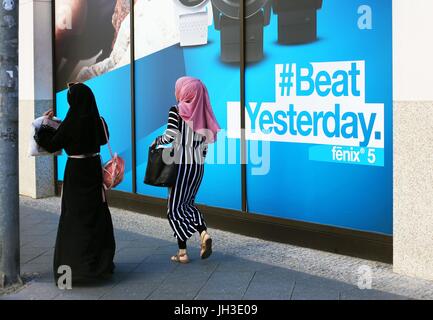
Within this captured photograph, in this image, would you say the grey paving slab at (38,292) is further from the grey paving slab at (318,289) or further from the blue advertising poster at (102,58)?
the blue advertising poster at (102,58)

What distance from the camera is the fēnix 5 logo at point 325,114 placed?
6.48 meters

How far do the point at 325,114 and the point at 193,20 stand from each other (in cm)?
228

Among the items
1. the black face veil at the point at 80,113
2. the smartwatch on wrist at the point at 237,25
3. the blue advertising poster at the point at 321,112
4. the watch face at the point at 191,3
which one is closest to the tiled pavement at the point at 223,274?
the blue advertising poster at the point at 321,112

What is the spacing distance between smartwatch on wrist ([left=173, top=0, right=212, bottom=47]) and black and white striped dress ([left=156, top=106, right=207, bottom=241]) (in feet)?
6.67

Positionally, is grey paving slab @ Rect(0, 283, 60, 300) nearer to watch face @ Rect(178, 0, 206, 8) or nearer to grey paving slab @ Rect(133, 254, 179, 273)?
grey paving slab @ Rect(133, 254, 179, 273)

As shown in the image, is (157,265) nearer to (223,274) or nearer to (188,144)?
(223,274)

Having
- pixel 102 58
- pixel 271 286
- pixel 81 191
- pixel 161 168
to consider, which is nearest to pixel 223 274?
pixel 271 286

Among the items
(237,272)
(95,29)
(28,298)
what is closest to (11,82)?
(28,298)

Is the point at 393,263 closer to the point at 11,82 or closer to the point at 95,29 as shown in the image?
the point at 11,82

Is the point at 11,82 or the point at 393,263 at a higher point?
the point at 11,82

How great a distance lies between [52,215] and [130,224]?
126 cm

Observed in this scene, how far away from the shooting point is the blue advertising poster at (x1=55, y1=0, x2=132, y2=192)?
9.35 meters

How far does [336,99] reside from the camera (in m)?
6.71

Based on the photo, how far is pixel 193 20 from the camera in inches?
324
